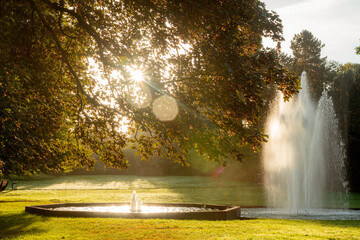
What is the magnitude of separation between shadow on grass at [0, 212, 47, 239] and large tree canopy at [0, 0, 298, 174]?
225 cm

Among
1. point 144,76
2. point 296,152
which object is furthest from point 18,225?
point 296,152

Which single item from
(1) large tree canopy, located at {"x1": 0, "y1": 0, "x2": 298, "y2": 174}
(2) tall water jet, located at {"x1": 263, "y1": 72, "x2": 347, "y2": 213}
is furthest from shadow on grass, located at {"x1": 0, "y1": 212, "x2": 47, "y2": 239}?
(2) tall water jet, located at {"x1": 263, "y1": 72, "x2": 347, "y2": 213}

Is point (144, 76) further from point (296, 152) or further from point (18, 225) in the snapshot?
point (296, 152)

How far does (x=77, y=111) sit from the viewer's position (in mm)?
11633

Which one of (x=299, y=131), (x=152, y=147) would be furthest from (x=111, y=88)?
(x=299, y=131)

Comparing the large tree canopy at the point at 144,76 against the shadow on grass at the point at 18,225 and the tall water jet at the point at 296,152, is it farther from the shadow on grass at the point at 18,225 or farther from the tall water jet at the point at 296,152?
the tall water jet at the point at 296,152

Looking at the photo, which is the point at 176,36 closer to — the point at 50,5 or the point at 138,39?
the point at 138,39

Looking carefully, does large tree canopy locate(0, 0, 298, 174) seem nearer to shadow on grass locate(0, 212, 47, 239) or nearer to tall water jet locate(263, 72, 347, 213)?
shadow on grass locate(0, 212, 47, 239)

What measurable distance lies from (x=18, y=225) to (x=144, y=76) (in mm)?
7359

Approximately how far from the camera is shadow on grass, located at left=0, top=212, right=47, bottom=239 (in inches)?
470

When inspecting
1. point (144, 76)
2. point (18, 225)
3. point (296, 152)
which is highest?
point (144, 76)

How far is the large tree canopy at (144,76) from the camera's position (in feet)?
27.3

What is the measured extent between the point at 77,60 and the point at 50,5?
115 inches

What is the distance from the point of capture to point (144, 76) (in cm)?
980
